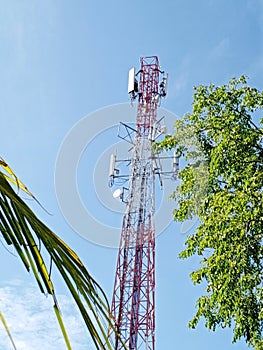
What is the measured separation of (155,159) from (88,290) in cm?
974

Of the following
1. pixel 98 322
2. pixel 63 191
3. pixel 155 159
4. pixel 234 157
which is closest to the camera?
pixel 98 322

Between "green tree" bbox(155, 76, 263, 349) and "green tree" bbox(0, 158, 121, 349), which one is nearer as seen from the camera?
"green tree" bbox(0, 158, 121, 349)

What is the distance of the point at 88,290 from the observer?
1.32 ft

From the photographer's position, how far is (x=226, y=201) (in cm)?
564

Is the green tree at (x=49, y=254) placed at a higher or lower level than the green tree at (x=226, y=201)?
lower

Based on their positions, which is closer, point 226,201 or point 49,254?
point 49,254

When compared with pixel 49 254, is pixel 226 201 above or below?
above

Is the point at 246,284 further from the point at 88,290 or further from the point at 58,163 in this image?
the point at 58,163

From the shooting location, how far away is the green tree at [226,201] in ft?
17.6

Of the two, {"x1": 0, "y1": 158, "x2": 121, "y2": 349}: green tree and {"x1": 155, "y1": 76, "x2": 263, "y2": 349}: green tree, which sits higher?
{"x1": 155, "y1": 76, "x2": 263, "y2": 349}: green tree

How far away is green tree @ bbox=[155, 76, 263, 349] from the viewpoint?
5363 mm

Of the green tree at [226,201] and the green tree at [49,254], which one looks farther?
the green tree at [226,201]

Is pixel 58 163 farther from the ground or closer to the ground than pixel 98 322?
farther from the ground

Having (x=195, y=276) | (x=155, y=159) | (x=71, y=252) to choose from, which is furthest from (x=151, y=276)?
(x=71, y=252)
